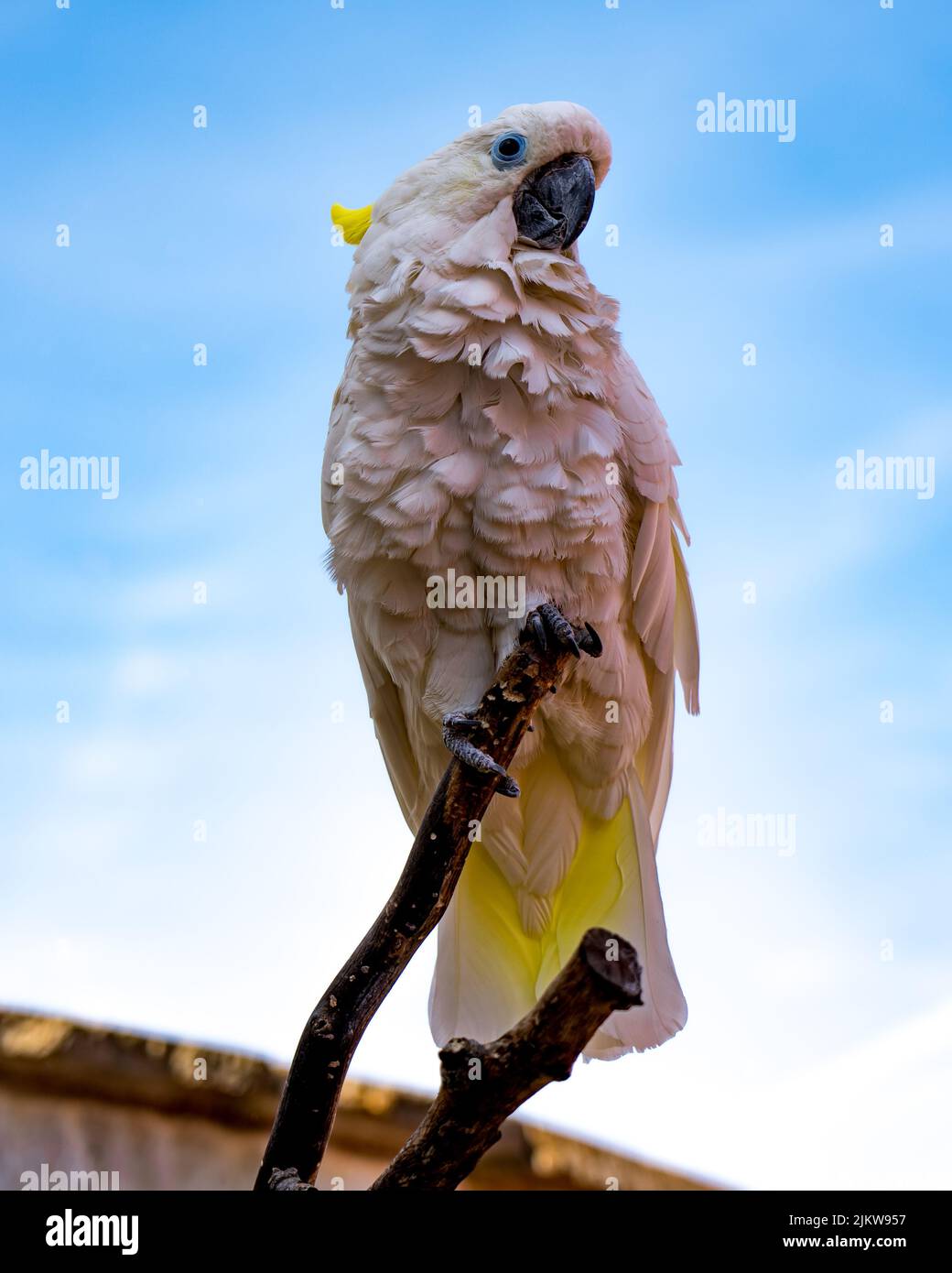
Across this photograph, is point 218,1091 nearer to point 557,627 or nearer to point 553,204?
point 557,627

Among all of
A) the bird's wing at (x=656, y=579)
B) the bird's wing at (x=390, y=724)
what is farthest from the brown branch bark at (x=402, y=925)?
the bird's wing at (x=390, y=724)

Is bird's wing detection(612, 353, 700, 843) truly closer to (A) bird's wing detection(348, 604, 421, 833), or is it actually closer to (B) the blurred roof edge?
(A) bird's wing detection(348, 604, 421, 833)

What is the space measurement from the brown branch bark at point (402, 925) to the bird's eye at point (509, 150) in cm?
146

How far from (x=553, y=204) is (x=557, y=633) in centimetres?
131

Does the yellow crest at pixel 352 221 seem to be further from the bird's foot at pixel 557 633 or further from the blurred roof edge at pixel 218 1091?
the blurred roof edge at pixel 218 1091

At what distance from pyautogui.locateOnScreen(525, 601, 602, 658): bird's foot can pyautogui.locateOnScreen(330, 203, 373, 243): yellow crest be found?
147 cm

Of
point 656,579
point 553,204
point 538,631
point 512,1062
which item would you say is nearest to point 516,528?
point 538,631

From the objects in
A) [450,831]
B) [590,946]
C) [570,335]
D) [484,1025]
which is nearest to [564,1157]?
[484,1025]

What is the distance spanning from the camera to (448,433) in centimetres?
318

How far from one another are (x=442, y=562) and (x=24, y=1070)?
280 centimetres

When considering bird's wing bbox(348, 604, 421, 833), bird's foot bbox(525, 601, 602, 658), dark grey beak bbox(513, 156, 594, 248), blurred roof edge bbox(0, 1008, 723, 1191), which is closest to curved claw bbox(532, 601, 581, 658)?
bird's foot bbox(525, 601, 602, 658)

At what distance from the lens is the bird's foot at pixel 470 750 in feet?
9.17

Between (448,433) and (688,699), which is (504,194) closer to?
(448,433)
